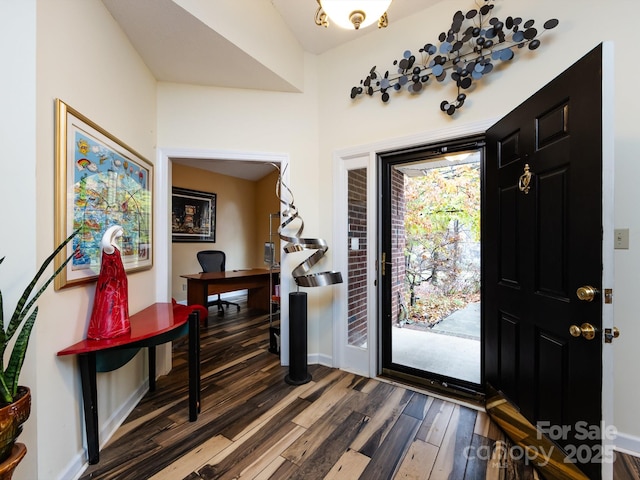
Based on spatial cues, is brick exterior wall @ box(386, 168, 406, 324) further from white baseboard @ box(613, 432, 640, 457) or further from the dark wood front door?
white baseboard @ box(613, 432, 640, 457)

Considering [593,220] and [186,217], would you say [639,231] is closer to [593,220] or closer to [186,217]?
[593,220]

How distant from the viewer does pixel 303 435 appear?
5.78ft

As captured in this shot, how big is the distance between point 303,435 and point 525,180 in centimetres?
203

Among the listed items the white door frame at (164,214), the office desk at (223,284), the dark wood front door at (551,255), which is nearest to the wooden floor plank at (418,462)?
the dark wood front door at (551,255)

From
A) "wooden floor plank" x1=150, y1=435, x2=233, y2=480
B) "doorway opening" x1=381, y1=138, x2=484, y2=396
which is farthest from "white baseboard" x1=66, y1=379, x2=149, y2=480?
"doorway opening" x1=381, y1=138, x2=484, y2=396

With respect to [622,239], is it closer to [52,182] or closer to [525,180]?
[525,180]

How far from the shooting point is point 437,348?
107 inches

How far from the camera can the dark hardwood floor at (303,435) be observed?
1.49 metres

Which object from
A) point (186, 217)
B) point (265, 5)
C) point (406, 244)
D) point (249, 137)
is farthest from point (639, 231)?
point (186, 217)

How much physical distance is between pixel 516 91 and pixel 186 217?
16.7ft

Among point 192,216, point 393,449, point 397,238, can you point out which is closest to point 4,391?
point 393,449

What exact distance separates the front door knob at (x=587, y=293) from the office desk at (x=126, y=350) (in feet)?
6.75

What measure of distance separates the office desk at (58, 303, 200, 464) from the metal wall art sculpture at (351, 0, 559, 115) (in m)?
2.41

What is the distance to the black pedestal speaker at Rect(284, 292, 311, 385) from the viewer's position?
2.41 meters
